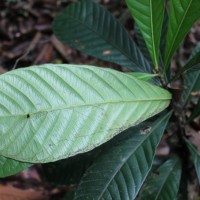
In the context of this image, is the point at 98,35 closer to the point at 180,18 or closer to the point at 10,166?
the point at 180,18

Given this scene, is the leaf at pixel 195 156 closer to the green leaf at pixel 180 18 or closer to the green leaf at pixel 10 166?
the green leaf at pixel 180 18

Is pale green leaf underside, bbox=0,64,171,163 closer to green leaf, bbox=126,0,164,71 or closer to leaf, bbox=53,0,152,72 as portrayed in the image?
green leaf, bbox=126,0,164,71

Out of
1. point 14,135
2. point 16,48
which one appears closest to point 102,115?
point 14,135

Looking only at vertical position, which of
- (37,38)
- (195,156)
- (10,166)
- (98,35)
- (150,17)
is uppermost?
(150,17)

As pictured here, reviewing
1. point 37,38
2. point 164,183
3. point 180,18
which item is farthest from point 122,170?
point 37,38

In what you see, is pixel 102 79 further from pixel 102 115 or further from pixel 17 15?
pixel 17 15

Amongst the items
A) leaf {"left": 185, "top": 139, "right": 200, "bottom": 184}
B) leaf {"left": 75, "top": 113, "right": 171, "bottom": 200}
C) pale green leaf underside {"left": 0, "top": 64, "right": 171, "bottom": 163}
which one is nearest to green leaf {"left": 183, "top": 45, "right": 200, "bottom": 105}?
leaf {"left": 185, "top": 139, "right": 200, "bottom": 184}

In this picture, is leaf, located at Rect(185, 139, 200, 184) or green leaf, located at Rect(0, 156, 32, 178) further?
leaf, located at Rect(185, 139, 200, 184)
